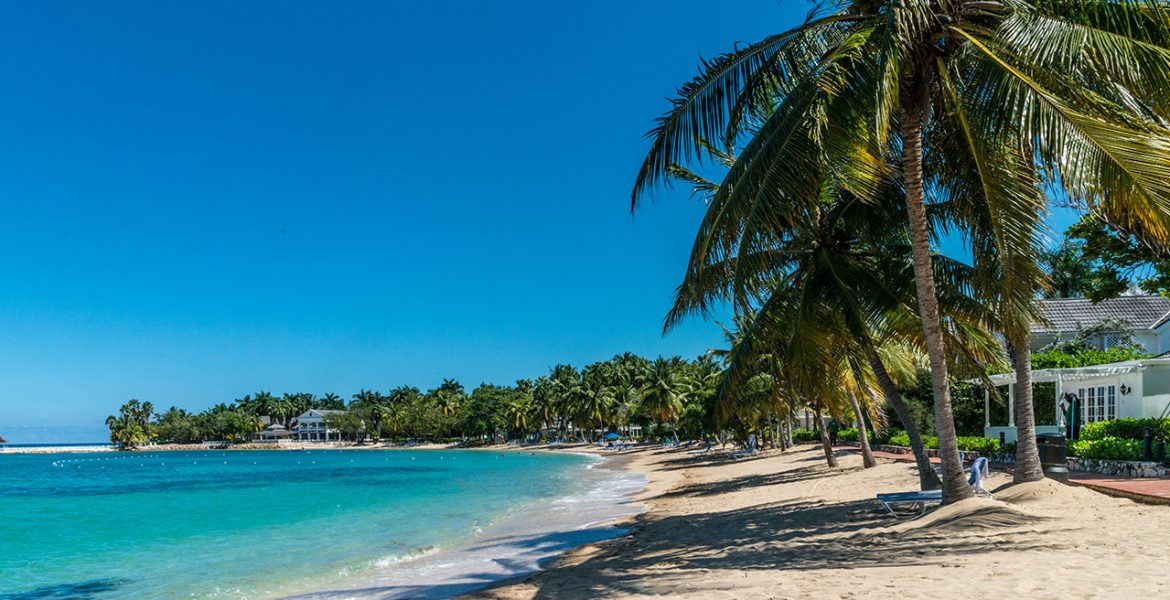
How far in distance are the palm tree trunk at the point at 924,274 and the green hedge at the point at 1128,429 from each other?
7239 millimetres

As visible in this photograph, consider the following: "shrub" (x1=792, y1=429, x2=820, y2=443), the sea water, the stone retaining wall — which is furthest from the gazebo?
the stone retaining wall

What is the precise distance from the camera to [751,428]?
1528 inches

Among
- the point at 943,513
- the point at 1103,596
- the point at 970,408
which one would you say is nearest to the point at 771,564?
the point at 943,513

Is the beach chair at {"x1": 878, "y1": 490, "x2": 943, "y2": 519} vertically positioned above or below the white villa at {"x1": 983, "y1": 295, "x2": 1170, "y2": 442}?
below

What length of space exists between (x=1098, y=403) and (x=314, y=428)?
133 metres

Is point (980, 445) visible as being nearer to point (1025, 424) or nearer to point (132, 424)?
point (1025, 424)

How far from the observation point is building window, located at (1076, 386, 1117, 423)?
20.8 m

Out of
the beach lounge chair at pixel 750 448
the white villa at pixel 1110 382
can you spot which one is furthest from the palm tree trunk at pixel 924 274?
the beach lounge chair at pixel 750 448

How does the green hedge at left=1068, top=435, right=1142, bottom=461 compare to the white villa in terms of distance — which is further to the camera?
the white villa

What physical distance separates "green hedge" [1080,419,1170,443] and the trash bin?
3.72 meters

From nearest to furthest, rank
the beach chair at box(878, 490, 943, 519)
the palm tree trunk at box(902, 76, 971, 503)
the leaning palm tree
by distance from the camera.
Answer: the palm tree trunk at box(902, 76, 971, 503), the beach chair at box(878, 490, 943, 519), the leaning palm tree

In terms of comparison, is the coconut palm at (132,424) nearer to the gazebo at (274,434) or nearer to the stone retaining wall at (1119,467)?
the gazebo at (274,434)

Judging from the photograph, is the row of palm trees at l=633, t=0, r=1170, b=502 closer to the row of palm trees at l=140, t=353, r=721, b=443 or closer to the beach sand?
the beach sand

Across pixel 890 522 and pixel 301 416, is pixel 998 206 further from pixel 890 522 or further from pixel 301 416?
pixel 301 416
